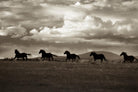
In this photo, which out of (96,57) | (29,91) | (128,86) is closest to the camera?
(29,91)

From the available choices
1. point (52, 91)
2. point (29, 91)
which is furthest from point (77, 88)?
point (29, 91)

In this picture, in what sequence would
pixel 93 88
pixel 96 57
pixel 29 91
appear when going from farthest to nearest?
pixel 96 57, pixel 93 88, pixel 29 91

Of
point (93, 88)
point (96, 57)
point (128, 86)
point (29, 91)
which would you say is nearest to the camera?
point (29, 91)

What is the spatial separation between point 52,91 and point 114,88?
2422 mm

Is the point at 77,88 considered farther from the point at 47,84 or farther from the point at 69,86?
the point at 47,84

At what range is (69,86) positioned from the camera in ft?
34.1

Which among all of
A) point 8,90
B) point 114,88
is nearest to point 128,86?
point 114,88

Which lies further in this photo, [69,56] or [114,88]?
[69,56]

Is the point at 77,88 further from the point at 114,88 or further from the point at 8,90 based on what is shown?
the point at 8,90

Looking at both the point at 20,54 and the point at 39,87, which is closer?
the point at 39,87

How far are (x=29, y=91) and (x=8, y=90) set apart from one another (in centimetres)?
75

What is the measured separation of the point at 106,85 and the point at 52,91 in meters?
2.52

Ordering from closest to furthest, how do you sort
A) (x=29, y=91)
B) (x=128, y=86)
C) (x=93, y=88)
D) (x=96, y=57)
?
(x=29, y=91)
(x=93, y=88)
(x=128, y=86)
(x=96, y=57)

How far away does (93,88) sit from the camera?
1000cm
